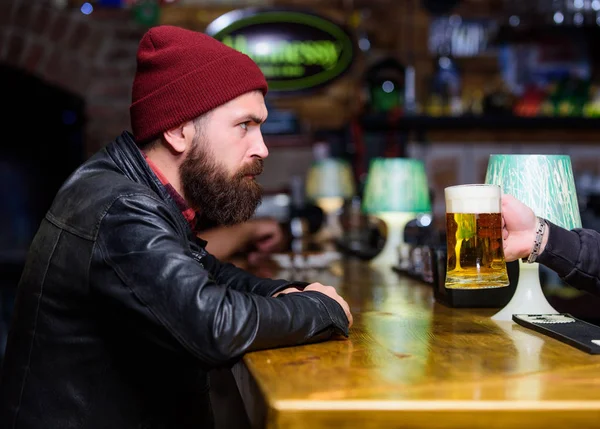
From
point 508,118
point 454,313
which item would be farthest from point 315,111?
point 454,313

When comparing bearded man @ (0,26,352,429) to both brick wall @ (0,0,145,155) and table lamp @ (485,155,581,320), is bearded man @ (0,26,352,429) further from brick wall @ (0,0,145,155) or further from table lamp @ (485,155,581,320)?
brick wall @ (0,0,145,155)

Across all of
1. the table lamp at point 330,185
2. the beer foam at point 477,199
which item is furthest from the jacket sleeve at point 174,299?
the table lamp at point 330,185

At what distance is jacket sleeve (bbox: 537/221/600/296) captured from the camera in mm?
1563

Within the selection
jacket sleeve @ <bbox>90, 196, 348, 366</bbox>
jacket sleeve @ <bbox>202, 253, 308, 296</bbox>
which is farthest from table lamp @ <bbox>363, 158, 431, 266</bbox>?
jacket sleeve @ <bbox>90, 196, 348, 366</bbox>

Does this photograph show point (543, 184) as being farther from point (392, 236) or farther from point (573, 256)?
point (392, 236)

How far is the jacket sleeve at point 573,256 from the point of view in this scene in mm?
1563

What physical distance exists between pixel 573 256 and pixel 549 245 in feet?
0.18

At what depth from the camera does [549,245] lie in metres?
1.56

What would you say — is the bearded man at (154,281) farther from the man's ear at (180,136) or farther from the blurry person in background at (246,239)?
the blurry person in background at (246,239)

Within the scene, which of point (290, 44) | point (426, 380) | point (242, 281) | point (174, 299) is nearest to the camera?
point (426, 380)

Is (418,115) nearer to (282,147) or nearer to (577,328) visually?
(282,147)

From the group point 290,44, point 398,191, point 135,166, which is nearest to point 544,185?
point 135,166

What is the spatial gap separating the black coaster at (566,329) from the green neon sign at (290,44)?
12.7ft

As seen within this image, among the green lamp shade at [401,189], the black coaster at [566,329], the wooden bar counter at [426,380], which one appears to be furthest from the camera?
the green lamp shade at [401,189]
